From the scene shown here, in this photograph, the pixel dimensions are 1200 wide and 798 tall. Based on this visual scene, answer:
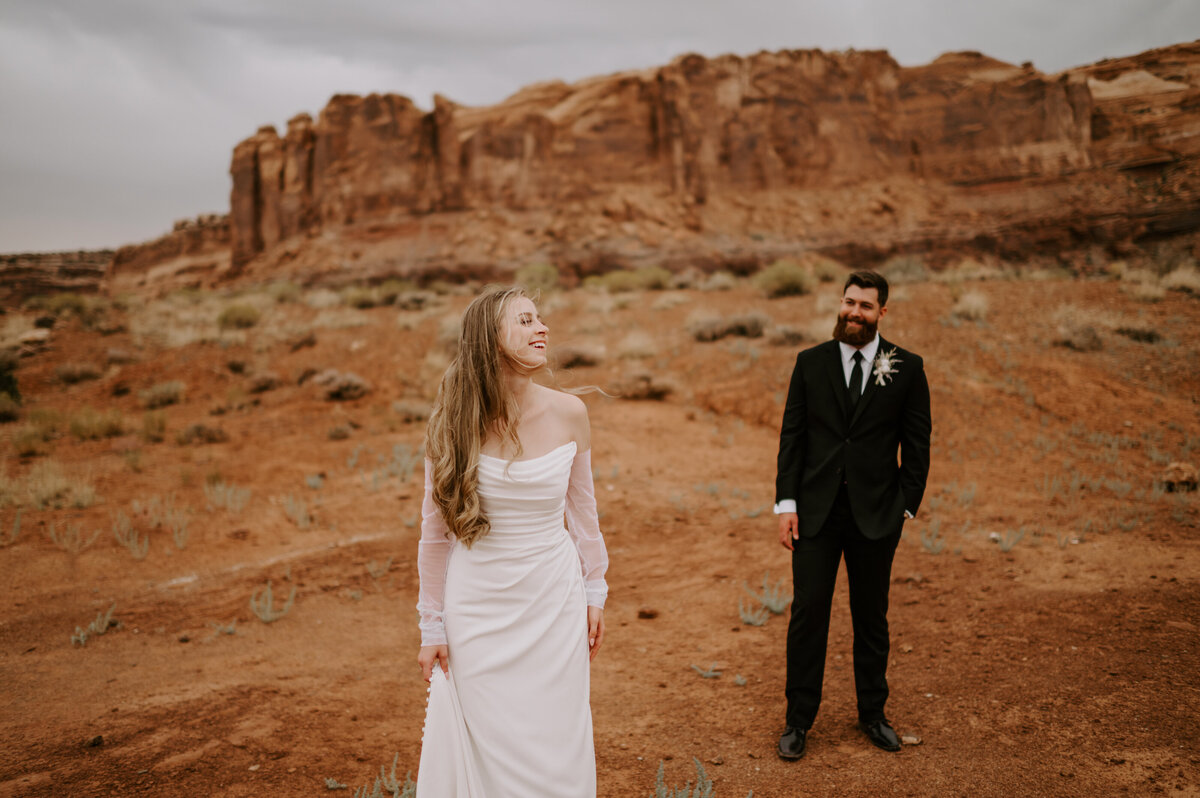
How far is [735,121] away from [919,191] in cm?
963

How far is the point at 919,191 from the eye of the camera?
31.7m

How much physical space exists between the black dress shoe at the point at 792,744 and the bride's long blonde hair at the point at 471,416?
2.11m

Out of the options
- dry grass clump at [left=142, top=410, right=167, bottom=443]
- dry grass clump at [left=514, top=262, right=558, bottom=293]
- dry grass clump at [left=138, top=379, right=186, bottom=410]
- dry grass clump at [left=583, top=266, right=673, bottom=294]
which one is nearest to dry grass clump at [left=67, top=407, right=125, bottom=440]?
dry grass clump at [left=142, top=410, right=167, bottom=443]

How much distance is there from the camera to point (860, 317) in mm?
3168

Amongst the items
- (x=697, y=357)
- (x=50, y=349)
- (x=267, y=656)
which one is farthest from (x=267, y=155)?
(x=267, y=656)

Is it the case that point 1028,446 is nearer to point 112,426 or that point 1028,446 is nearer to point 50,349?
point 112,426

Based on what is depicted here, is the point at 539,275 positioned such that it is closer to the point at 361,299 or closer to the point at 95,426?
the point at 361,299

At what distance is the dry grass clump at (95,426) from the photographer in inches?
452

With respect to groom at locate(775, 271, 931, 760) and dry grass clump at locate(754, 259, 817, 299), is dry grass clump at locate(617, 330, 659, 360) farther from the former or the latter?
groom at locate(775, 271, 931, 760)

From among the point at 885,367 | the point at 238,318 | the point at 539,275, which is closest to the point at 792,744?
the point at 885,367

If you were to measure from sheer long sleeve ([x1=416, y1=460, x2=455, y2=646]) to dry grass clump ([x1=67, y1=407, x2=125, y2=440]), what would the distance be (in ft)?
40.6

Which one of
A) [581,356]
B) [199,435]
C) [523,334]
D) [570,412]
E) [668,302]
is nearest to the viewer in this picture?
[523,334]

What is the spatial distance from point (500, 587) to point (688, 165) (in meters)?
34.4

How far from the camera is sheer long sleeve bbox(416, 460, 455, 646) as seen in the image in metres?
2.14
